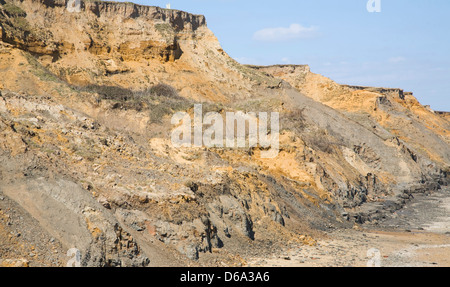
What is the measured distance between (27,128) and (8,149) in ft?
9.55

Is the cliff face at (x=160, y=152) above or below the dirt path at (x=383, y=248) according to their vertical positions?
above

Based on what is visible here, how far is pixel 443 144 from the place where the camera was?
6056cm

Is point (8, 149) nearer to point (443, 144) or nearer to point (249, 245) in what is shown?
point (249, 245)

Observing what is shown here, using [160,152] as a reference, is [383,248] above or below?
below

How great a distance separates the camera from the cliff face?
48.2 feet

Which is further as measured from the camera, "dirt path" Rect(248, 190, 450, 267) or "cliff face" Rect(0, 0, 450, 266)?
"dirt path" Rect(248, 190, 450, 267)

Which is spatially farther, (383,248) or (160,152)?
(160,152)

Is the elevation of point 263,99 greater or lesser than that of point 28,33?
lesser

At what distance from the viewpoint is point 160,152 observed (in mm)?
26969

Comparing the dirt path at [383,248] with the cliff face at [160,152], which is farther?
the dirt path at [383,248]

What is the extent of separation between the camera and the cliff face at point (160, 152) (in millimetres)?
14688

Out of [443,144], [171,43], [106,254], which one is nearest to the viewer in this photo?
[106,254]

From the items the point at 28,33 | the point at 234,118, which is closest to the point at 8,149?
the point at 234,118

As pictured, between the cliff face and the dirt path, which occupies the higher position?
the cliff face
